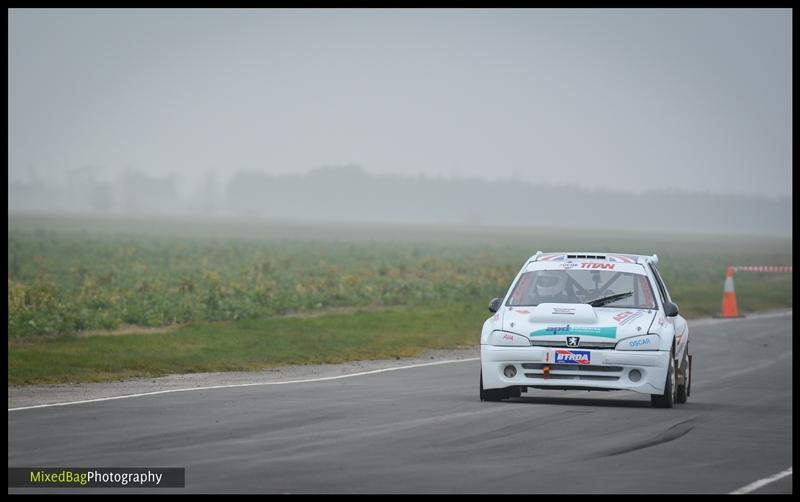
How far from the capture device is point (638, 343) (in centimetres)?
1725

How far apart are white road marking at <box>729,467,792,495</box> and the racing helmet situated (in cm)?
601

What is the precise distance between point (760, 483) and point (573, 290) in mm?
6865

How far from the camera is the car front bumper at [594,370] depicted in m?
17.2

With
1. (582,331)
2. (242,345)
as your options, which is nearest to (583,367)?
(582,331)

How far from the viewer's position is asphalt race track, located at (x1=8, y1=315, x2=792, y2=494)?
11.5 metres

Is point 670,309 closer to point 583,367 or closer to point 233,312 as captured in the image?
point 583,367

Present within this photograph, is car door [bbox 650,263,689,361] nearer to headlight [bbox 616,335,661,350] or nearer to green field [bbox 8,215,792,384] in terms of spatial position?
headlight [bbox 616,335,661,350]

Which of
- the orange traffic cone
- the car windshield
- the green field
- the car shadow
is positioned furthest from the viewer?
the orange traffic cone

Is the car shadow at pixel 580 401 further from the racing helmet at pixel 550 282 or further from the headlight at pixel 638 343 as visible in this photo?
the racing helmet at pixel 550 282

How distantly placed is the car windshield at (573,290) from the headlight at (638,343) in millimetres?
795

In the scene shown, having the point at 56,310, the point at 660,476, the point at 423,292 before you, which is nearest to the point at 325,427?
the point at 660,476

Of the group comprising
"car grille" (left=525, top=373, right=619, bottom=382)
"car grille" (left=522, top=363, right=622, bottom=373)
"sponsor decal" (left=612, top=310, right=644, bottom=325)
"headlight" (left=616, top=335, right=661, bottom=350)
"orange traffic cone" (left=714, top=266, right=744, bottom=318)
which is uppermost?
"sponsor decal" (left=612, top=310, right=644, bottom=325)

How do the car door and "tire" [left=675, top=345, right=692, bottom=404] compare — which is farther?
"tire" [left=675, top=345, right=692, bottom=404]

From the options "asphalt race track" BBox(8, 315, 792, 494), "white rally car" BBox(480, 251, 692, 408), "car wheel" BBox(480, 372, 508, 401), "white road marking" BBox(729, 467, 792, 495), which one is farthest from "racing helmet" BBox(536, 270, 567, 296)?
"white road marking" BBox(729, 467, 792, 495)
